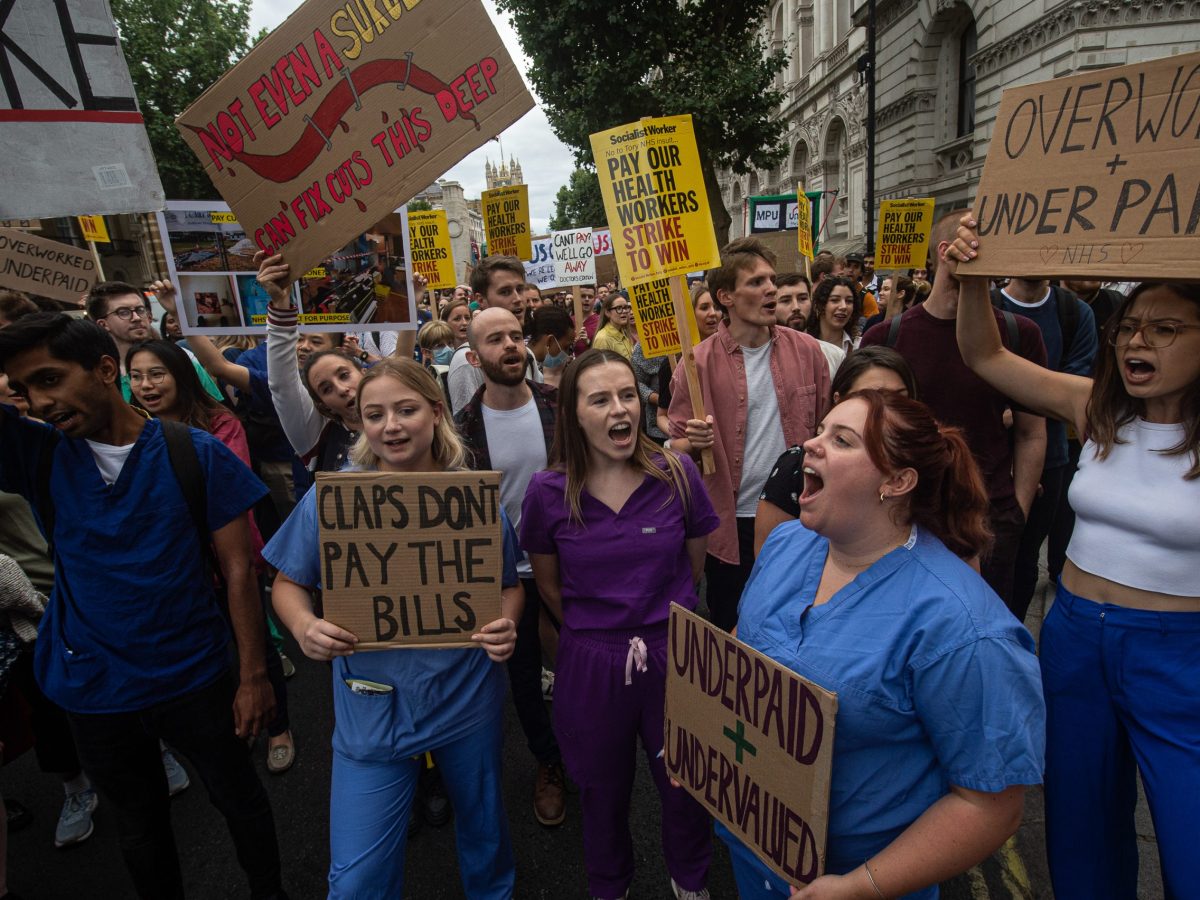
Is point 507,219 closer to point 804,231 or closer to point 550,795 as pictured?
point 804,231

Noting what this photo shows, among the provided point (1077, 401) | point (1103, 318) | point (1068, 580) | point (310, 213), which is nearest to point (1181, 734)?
point (1068, 580)

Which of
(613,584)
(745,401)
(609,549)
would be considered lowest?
(613,584)

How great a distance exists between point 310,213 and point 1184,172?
8.49ft

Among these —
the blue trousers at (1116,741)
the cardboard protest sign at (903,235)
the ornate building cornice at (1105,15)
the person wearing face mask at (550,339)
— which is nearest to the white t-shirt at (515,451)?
the blue trousers at (1116,741)

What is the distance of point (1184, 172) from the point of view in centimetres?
159

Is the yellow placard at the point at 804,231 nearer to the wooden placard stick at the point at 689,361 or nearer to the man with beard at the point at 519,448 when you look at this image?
the wooden placard stick at the point at 689,361

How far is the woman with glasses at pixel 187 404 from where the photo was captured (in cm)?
333

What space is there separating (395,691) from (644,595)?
2.69 ft

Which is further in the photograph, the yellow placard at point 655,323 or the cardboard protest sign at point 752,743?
the yellow placard at point 655,323

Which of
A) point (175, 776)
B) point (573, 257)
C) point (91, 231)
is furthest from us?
point (573, 257)

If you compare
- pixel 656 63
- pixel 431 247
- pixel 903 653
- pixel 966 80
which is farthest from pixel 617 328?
→ pixel 966 80

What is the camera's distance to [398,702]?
201 centimetres

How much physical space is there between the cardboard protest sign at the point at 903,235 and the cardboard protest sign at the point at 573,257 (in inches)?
183

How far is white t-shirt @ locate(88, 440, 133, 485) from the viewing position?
81.7 inches
